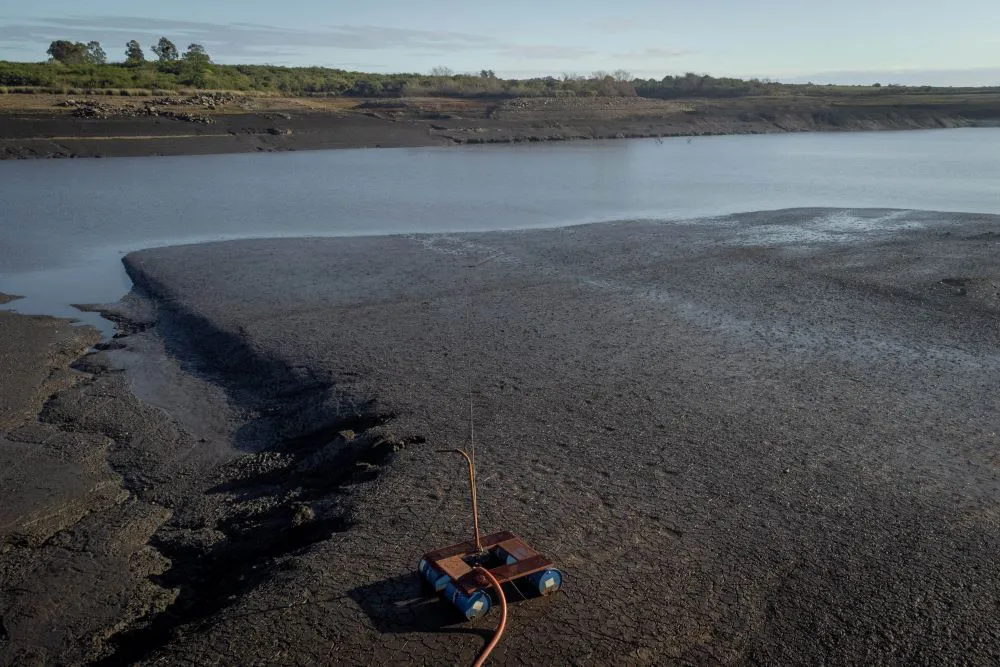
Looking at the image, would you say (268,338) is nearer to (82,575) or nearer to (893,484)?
(82,575)

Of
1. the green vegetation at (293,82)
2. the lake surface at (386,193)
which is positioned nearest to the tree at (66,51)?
the green vegetation at (293,82)

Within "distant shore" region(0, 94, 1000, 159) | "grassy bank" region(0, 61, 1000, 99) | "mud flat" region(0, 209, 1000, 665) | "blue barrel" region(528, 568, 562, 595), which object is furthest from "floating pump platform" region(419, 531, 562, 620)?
"grassy bank" region(0, 61, 1000, 99)

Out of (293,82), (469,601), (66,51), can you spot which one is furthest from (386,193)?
(66,51)

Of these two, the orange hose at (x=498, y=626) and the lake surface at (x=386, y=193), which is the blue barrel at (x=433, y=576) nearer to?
the orange hose at (x=498, y=626)

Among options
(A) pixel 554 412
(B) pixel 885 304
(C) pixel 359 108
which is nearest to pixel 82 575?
(A) pixel 554 412

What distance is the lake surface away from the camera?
1409 cm

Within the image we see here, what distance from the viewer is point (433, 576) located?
4027 mm

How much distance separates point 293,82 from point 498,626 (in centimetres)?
5429

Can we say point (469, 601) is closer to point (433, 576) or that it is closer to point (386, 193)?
point (433, 576)

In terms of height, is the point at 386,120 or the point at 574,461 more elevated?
the point at 386,120

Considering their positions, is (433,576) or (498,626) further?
(433,576)

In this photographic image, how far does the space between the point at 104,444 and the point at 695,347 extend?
4964 millimetres

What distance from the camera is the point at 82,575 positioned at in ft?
14.7

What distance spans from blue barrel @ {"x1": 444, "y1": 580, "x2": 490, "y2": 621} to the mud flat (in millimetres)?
95
